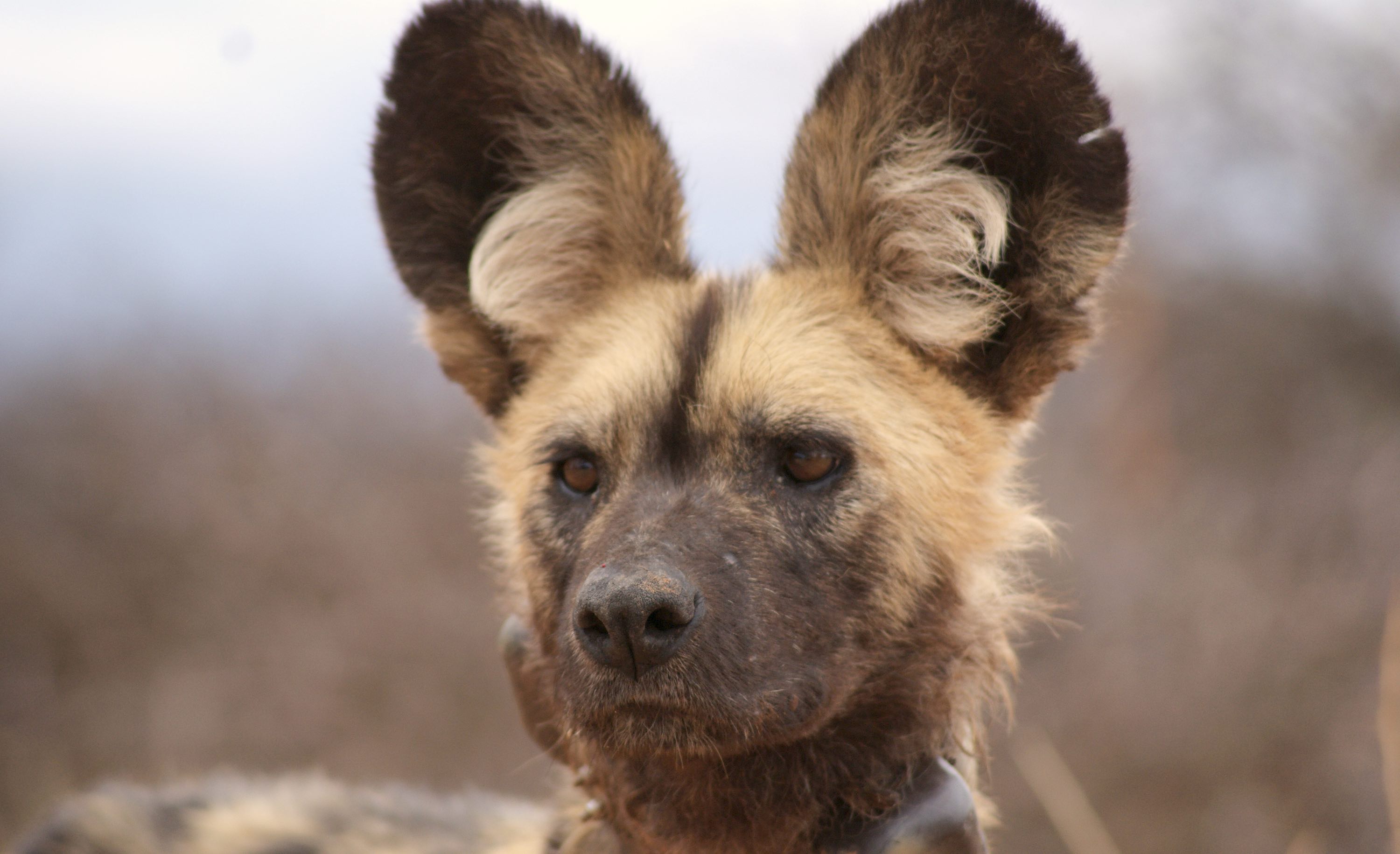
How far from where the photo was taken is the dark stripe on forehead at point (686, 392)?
2.66 m

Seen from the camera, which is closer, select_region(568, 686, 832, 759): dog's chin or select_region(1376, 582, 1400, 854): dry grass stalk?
select_region(568, 686, 832, 759): dog's chin

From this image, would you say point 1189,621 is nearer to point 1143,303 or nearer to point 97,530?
point 1143,303

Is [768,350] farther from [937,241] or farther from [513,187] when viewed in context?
[513,187]

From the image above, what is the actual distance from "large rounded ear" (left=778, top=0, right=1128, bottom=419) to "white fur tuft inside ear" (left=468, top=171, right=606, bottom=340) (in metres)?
0.59

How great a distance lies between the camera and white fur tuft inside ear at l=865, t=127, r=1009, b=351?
2779mm

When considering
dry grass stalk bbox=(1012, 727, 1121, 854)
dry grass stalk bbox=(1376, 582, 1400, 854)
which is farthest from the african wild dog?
dry grass stalk bbox=(1012, 727, 1121, 854)

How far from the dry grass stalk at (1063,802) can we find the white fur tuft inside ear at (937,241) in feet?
5.10

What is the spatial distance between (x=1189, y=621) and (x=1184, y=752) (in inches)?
31.2

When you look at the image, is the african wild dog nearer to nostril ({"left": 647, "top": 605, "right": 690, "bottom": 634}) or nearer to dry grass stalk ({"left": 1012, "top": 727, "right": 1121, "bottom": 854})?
nostril ({"left": 647, "top": 605, "right": 690, "bottom": 634})

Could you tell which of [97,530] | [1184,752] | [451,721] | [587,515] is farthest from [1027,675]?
[97,530]

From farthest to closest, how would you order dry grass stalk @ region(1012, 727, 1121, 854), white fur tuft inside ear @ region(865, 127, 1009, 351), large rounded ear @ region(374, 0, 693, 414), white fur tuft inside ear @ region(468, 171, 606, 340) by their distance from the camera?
dry grass stalk @ region(1012, 727, 1121, 854) < white fur tuft inside ear @ region(468, 171, 606, 340) < large rounded ear @ region(374, 0, 693, 414) < white fur tuft inside ear @ region(865, 127, 1009, 351)

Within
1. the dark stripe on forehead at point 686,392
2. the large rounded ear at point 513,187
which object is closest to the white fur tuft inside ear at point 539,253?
the large rounded ear at point 513,187

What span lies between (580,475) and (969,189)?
1.18 m

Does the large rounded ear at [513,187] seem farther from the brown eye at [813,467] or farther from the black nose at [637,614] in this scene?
the black nose at [637,614]
